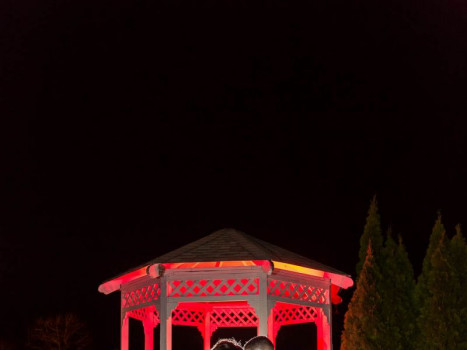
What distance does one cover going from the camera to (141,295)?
53.2ft

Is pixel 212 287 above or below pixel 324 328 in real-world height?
above

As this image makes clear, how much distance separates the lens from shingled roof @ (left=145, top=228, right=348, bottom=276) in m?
14.9

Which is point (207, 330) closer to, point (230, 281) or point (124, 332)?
point (124, 332)

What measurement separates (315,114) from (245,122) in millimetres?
2474

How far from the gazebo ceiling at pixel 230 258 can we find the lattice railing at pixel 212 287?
0.31 meters

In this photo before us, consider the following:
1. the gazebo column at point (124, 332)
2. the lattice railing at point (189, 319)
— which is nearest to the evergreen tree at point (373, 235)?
the lattice railing at point (189, 319)

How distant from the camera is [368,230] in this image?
66.0 feet

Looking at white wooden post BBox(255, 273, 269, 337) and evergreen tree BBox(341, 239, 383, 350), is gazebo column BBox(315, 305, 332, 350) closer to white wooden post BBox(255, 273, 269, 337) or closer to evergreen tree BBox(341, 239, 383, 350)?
evergreen tree BBox(341, 239, 383, 350)

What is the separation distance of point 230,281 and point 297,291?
1517 millimetres

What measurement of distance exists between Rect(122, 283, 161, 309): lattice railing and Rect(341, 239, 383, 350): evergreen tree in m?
4.82

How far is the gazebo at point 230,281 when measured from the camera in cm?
1480

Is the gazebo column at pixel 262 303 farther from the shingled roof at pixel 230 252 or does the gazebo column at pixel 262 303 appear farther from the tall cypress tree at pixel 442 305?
the tall cypress tree at pixel 442 305

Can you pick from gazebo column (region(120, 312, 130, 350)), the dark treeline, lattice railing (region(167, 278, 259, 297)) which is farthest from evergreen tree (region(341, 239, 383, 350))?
gazebo column (region(120, 312, 130, 350))

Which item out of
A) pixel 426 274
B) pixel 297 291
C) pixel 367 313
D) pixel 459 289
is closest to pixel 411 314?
pixel 426 274
